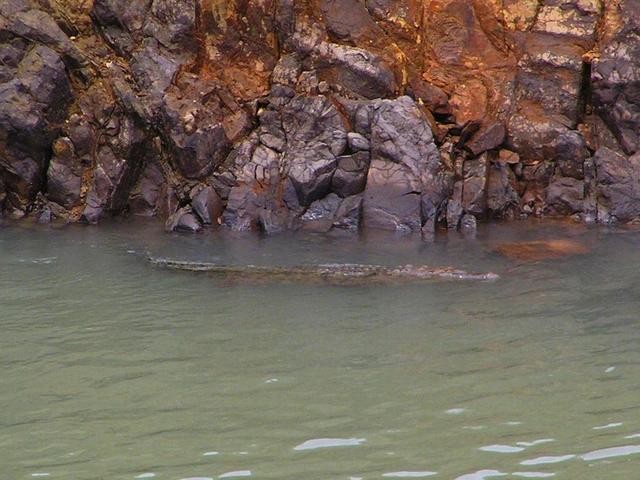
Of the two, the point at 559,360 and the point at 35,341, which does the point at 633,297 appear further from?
the point at 35,341

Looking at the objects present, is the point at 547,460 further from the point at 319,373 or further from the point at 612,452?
the point at 319,373

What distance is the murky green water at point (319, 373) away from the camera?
23.9 ft

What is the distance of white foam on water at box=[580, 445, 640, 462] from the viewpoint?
23.5ft

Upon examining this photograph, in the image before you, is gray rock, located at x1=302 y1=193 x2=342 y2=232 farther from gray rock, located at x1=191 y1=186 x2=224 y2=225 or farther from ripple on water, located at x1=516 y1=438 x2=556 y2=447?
ripple on water, located at x1=516 y1=438 x2=556 y2=447

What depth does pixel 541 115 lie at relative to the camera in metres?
19.6

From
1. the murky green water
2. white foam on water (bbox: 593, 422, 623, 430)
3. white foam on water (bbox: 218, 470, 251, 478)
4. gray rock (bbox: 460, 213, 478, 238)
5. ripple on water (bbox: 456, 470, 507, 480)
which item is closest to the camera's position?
ripple on water (bbox: 456, 470, 507, 480)

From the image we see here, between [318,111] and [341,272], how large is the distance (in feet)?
19.7

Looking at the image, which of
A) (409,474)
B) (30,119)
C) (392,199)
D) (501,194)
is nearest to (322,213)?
(392,199)

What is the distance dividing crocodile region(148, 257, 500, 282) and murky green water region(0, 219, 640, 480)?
0.40 m

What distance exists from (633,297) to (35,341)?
7.63 metres

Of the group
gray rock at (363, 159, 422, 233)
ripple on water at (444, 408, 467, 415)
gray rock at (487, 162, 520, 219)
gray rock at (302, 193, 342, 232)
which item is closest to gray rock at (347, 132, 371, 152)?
gray rock at (363, 159, 422, 233)

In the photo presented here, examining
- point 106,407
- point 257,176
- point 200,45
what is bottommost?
point 106,407

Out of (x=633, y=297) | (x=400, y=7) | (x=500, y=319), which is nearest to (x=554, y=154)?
(x=400, y=7)

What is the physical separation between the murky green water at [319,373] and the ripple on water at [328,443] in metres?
0.02
